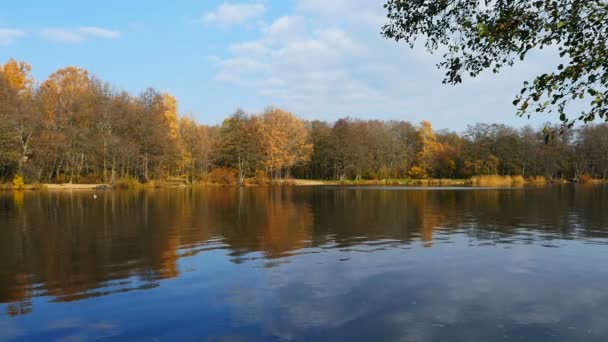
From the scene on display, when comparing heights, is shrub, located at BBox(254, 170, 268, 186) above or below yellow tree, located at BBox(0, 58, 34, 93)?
below

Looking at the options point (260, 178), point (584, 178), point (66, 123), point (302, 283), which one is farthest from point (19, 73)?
point (584, 178)

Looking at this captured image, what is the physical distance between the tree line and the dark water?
150 feet

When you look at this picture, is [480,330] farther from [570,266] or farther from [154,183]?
[154,183]

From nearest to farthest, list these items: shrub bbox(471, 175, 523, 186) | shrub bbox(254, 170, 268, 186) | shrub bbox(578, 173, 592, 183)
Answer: shrub bbox(471, 175, 523, 186), shrub bbox(254, 170, 268, 186), shrub bbox(578, 173, 592, 183)

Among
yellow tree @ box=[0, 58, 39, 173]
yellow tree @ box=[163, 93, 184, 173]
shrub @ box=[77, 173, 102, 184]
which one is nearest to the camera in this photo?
yellow tree @ box=[0, 58, 39, 173]

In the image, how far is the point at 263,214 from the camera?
27359mm

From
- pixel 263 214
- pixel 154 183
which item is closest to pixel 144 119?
pixel 154 183

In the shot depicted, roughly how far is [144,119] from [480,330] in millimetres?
67365

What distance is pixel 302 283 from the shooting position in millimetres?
10406

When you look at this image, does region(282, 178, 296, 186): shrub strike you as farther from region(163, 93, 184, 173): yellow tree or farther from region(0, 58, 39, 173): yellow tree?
region(0, 58, 39, 173): yellow tree

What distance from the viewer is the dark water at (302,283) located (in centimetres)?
742

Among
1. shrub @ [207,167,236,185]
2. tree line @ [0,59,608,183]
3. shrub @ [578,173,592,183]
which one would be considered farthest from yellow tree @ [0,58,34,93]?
shrub @ [578,173,592,183]

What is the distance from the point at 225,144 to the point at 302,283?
77267 mm

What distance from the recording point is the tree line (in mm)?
60094
